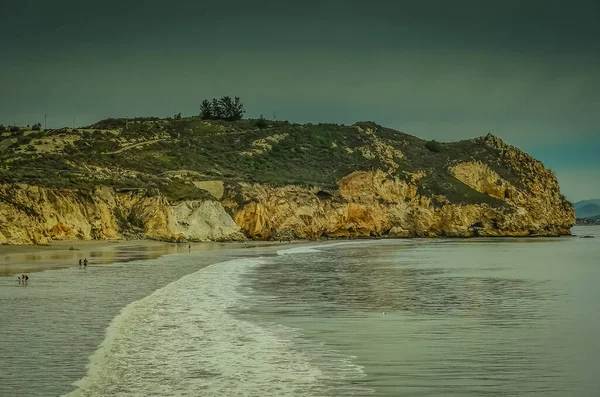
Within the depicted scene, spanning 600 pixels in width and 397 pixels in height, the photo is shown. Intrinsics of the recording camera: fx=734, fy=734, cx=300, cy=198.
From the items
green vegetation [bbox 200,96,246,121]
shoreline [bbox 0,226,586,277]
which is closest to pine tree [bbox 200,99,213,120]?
green vegetation [bbox 200,96,246,121]

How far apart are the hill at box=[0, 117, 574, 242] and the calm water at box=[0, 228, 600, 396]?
107 feet

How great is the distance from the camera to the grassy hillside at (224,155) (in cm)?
8600

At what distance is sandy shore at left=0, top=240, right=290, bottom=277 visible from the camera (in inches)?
1540

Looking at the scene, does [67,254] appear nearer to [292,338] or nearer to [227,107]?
[292,338]

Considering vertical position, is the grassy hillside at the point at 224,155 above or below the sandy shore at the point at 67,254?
above

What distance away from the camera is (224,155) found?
12800cm

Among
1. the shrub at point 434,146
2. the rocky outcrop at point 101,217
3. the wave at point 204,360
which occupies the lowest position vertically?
the wave at point 204,360

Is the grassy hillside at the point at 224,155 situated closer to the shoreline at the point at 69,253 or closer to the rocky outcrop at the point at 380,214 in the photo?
the rocky outcrop at the point at 380,214

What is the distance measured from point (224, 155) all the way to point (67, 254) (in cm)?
7989

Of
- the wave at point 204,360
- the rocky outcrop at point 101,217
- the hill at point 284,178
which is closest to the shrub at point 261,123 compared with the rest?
the hill at point 284,178

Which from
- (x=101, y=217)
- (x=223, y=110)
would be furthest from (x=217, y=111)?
(x=101, y=217)

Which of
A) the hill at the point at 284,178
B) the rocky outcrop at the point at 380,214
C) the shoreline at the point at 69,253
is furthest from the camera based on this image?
the rocky outcrop at the point at 380,214

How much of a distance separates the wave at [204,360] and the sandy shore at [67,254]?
16789 mm

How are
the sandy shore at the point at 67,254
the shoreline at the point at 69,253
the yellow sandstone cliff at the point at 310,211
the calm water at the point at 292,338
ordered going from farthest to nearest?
1. the yellow sandstone cliff at the point at 310,211
2. the sandy shore at the point at 67,254
3. the shoreline at the point at 69,253
4. the calm water at the point at 292,338
